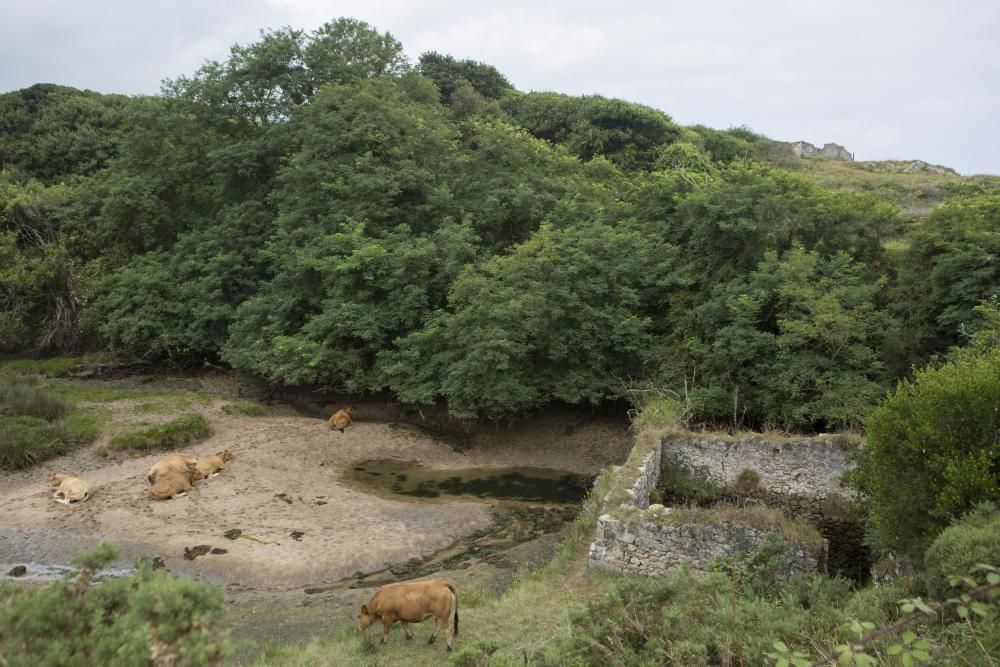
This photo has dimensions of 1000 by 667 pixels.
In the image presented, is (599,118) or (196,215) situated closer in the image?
(196,215)

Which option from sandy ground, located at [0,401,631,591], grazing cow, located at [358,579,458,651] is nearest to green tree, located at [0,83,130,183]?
sandy ground, located at [0,401,631,591]

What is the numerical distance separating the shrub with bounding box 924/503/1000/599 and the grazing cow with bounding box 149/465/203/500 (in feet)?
52.7

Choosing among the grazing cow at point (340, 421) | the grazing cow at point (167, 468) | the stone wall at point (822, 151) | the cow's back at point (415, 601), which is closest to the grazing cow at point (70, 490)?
the grazing cow at point (167, 468)

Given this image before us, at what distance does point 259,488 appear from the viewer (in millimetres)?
17250

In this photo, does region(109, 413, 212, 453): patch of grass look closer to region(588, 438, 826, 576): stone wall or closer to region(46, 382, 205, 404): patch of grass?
region(46, 382, 205, 404): patch of grass

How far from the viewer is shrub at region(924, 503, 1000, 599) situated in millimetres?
6488

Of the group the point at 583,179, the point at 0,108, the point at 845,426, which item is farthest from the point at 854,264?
the point at 0,108

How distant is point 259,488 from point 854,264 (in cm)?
1843

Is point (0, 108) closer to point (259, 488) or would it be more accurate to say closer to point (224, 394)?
point (224, 394)

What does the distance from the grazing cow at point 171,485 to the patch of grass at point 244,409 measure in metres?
6.37

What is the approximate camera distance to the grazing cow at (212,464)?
57.8 ft

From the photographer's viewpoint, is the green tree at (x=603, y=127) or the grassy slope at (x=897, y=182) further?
the green tree at (x=603, y=127)

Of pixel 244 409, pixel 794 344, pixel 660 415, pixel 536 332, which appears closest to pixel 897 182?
pixel 794 344

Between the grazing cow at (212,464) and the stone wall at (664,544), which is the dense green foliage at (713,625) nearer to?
the stone wall at (664,544)
